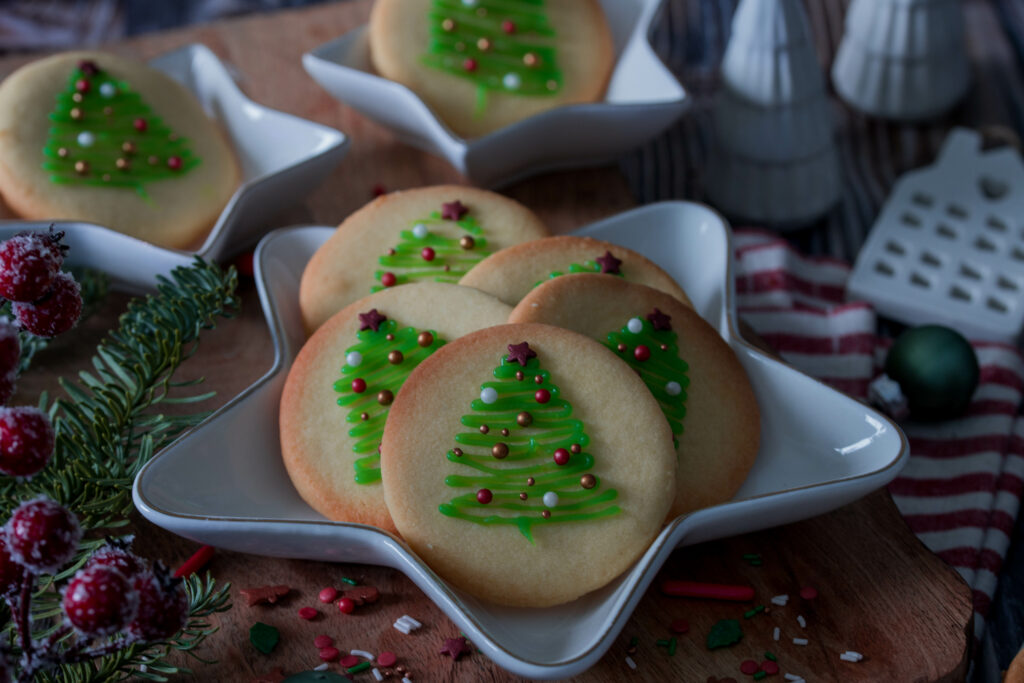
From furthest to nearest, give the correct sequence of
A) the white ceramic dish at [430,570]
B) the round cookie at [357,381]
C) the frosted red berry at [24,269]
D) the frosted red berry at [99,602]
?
the round cookie at [357,381] < the white ceramic dish at [430,570] < the frosted red berry at [24,269] < the frosted red berry at [99,602]

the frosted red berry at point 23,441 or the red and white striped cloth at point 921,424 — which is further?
the red and white striped cloth at point 921,424

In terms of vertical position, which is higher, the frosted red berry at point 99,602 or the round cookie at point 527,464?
the frosted red berry at point 99,602

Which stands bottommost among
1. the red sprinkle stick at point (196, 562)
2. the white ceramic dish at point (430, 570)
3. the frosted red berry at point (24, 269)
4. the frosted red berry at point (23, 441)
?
the red sprinkle stick at point (196, 562)

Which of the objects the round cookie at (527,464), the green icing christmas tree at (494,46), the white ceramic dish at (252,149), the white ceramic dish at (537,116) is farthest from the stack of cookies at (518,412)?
the green icing christmas tree at (494,46)

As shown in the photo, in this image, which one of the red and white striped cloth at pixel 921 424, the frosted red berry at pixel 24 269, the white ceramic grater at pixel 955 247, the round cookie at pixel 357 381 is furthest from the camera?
the white ceramic grater at pixel 955 247

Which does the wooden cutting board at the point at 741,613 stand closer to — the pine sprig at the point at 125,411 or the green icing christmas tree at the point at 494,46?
the pine sprig at the point at 125,411

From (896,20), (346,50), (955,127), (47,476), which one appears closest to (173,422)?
(47,476)

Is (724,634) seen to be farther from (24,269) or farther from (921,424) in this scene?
(24,269)

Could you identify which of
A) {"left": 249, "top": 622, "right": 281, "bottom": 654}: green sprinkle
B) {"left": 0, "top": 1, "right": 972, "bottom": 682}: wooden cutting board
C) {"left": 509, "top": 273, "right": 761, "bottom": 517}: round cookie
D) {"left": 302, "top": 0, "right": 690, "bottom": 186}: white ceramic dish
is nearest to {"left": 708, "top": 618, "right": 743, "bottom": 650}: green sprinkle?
{"left": 0, "top": 1, "right": 972, "bottom": 682}: wooden cutting board
